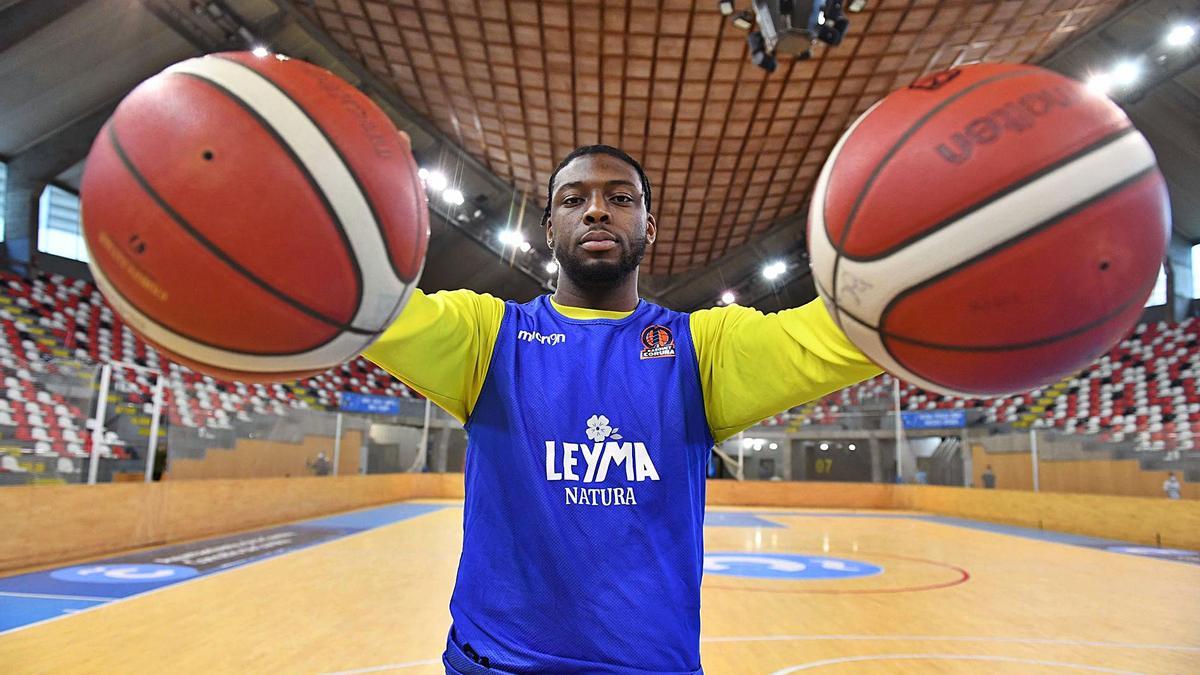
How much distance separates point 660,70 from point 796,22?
3857 millimetres

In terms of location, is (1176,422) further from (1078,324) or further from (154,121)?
(154,121)

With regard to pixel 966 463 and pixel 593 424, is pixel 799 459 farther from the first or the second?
pixel 593 424

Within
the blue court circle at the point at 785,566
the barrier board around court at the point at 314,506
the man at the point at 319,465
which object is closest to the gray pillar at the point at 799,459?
the barrier board around court at the point at 314,506

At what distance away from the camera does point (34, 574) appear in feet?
17.9

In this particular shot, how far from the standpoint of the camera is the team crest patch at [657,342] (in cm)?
158

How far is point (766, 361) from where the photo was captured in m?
1.46

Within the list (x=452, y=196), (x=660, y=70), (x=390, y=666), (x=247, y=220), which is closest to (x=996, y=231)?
(x=247, y=220)

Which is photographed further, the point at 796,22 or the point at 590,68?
the point at 590,68

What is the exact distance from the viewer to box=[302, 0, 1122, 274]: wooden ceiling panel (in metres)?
10.9

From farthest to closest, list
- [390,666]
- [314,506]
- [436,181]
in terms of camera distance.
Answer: [436,181] → [314,506] → [390,666]

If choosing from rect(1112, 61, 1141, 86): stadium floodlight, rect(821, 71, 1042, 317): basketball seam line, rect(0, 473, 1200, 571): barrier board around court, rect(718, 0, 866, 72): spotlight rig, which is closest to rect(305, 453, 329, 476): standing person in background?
rect(0, 473, 1200, 571): barrier board around court

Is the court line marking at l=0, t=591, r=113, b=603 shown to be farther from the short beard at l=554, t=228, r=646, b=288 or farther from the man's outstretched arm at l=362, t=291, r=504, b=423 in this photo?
the short beard at l=554, t=228, r=646, b=288

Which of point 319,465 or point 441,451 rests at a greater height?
point 441,451

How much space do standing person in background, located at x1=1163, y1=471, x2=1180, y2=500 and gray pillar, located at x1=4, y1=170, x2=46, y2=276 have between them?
17.0 meters
